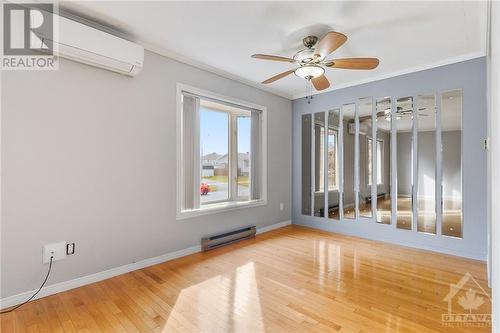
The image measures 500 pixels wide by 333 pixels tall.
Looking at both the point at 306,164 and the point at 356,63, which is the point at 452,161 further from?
the point at 306,164

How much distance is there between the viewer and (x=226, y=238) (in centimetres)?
354

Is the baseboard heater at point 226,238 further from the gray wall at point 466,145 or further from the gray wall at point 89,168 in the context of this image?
the gray wall at point 466,145

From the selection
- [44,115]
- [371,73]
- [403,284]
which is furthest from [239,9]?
[403,284]

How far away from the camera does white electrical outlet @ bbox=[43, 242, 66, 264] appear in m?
2.12

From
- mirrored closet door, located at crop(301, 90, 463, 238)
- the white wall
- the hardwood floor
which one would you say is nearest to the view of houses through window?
the hardwood floor

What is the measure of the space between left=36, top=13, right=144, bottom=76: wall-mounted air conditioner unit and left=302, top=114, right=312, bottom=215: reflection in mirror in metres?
3.09

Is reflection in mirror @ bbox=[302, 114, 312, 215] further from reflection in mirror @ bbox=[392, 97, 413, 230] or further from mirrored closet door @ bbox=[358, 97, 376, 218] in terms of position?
reflection in mirror @ bbox=[392, 97, 413, 230]

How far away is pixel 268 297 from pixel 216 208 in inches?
62.1

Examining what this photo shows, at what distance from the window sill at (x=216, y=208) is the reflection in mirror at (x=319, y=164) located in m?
1.02

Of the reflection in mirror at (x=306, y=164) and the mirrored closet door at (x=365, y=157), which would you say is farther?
the reflection in mirror at (x=306, y=164)

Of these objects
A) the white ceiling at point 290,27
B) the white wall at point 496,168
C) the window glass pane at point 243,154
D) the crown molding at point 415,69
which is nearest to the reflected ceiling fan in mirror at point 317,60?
the white ceiling at point 290,27

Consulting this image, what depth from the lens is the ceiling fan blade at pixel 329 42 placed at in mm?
1966

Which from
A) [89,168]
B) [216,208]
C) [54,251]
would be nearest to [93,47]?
[89,168]

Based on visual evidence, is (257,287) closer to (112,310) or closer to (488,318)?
(112,310)
